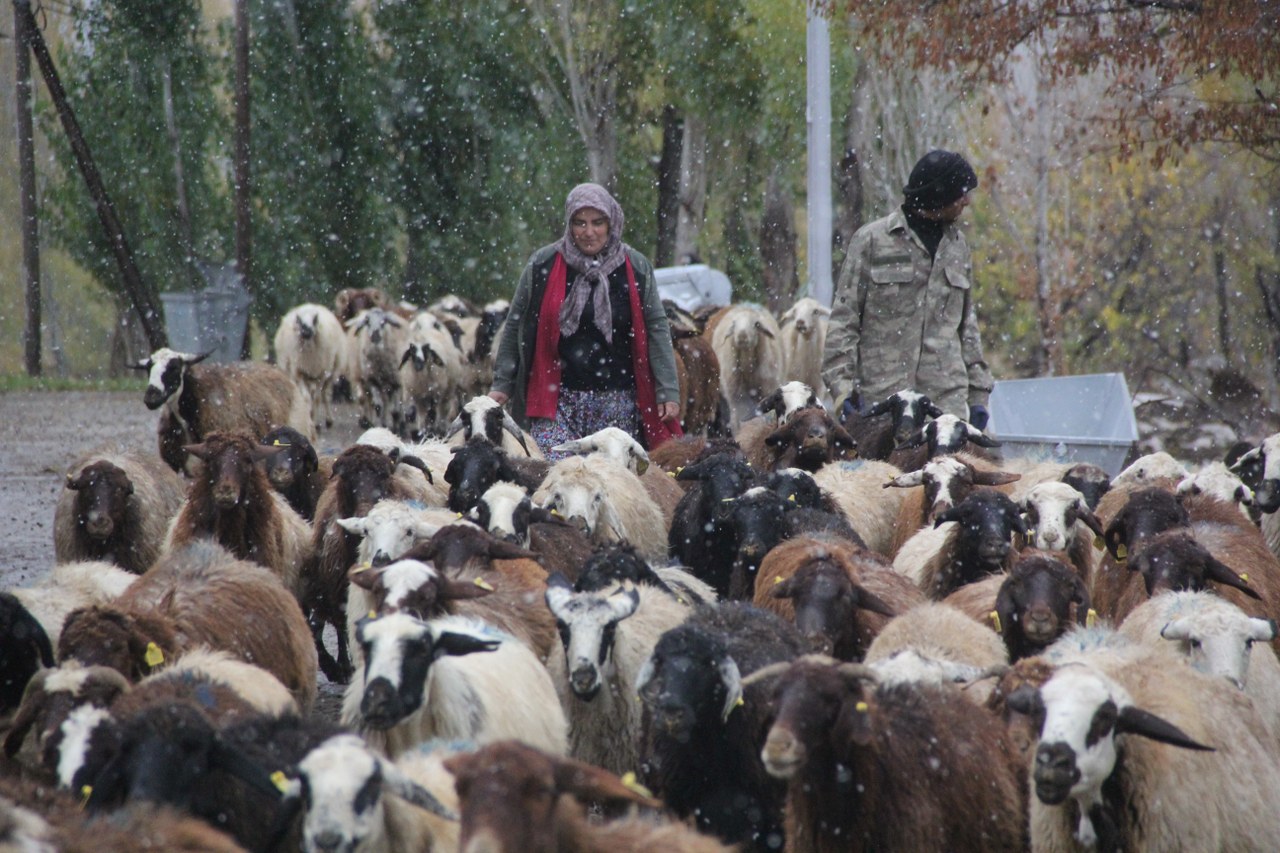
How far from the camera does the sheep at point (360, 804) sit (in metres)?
3.80

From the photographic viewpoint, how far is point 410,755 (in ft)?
14.8

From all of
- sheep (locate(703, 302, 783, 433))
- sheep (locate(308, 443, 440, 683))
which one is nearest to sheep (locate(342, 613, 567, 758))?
sheep (locate(308, 443, 440, 683))

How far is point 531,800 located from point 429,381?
14505mm

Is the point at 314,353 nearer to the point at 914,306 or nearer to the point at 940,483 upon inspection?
the point at 914,306

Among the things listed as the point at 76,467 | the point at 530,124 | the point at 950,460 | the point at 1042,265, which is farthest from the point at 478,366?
the point at 530,124

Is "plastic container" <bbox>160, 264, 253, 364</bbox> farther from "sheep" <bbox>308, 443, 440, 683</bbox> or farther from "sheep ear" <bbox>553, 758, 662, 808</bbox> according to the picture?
"sheep ear" <bbox>553, 758, 662, 808</bbox>

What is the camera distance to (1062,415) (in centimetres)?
1082

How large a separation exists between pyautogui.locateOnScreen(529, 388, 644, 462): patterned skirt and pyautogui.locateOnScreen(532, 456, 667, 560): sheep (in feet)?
1.65

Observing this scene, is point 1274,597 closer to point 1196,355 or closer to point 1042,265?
A: point 1042,265

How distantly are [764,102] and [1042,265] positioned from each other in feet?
27.3

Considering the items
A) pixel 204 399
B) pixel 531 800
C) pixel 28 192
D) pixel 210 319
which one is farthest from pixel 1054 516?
pixel 28 192

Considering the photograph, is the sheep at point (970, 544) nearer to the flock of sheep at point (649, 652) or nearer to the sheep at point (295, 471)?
the flock of sheep at point (649, 652)

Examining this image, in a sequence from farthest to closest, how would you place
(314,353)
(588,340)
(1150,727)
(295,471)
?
1. (314,353)
2. (295,471)
3. (588,340)
4. (1150,727)

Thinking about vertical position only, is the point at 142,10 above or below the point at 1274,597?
above
